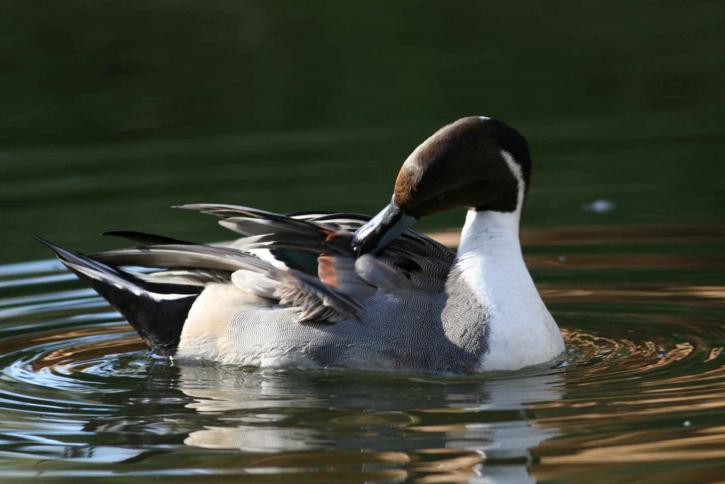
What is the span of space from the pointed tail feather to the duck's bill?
86cm

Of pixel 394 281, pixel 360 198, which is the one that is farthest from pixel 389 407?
pixel 360 198

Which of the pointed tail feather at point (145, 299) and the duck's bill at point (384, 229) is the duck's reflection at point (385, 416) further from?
the duck's bill at point (384, 229)

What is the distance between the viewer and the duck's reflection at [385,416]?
5.07 metres

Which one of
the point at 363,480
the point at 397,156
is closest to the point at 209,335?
the point at 363,480

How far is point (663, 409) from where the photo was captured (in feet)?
18.0

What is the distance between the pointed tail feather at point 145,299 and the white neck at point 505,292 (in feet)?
3.87

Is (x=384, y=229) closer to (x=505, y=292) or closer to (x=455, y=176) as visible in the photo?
(x=455, y=176)

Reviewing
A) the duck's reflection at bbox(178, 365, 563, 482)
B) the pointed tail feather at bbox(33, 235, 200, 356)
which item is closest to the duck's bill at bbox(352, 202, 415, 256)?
the duck's reflection at bbox(178, 365, 563, 482)

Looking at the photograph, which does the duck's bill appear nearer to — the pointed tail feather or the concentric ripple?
the concentric ripple

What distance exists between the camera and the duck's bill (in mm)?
6168

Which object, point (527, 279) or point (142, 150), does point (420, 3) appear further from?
point (527, 279)

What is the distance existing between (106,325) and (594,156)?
3972mm

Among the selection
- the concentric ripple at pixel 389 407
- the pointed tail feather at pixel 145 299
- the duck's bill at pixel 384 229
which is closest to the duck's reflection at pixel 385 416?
the concentric ripple at pixel 389 407

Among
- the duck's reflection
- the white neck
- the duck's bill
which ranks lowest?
the duck's reflection
